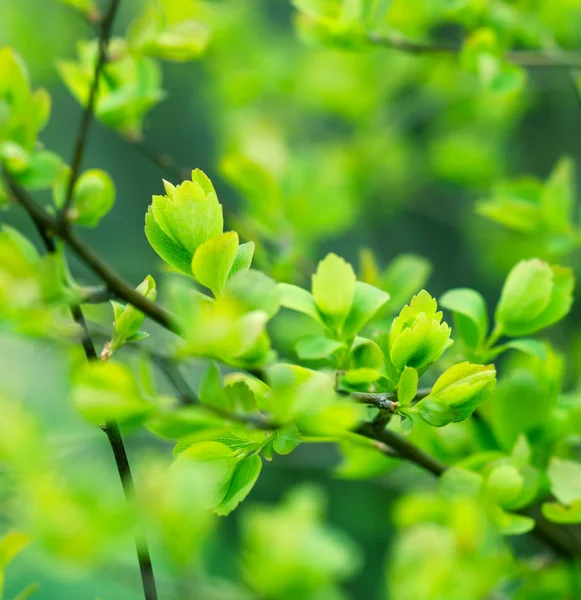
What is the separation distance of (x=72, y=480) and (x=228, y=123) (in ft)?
2.64

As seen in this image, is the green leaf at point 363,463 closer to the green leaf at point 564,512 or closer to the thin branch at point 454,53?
the green leaf at point 564,512

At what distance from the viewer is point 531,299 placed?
1.11ft

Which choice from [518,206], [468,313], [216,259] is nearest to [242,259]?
[216,259]

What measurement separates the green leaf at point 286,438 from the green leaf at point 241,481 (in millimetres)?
17

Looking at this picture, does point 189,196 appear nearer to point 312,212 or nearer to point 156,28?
point 156,28

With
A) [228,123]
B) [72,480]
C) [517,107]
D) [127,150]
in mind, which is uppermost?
[72,480]

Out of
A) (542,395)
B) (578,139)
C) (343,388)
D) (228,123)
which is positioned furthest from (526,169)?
(343,388)

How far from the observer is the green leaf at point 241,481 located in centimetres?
28

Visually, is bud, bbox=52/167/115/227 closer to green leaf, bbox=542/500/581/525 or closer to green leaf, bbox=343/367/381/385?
green leaf, bbox=343/367/381/385

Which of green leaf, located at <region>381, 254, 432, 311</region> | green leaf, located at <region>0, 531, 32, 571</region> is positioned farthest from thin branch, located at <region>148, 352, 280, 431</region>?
green leaf, located at <region>381, 254, 432, 311</region>

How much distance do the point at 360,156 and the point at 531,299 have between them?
596 mm

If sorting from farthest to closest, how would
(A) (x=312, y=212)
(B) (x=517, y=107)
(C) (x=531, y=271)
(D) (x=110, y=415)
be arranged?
1. (B) (x=517, y=107)
2. (A) (x=312, y=212)
3. (C) (x=531, y=271)
4. (D) (x=110, y=415)

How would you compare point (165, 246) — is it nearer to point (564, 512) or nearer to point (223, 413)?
point (223, 413)

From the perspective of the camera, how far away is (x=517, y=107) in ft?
3.07
